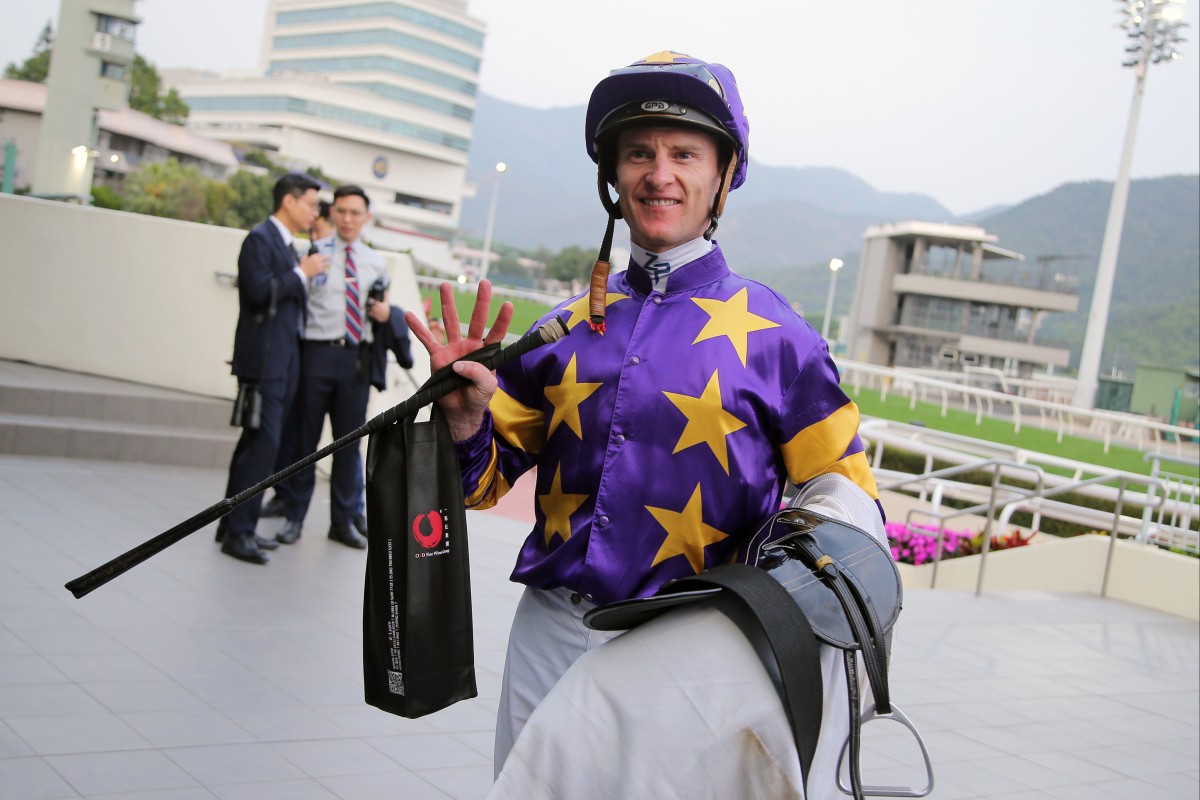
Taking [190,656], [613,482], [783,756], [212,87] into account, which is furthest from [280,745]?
[212,87]

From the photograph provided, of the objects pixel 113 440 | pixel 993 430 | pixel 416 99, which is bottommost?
pixel 113 440

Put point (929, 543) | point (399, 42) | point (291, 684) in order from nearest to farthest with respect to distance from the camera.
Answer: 1. point (291, 684)
2. point (929, 543)
3. point (399, 42)

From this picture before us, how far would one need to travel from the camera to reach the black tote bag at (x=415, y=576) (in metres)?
2.29

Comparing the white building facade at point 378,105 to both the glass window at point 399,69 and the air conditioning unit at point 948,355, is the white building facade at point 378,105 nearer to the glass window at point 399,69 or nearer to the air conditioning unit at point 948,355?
the glass window at point 399,69

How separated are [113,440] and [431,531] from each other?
7238 millimetres

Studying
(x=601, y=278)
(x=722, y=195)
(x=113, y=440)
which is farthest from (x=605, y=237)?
(x=113, y=440)

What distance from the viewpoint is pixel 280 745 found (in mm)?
4266

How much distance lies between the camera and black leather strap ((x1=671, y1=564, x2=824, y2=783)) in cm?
177

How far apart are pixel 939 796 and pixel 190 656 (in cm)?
307

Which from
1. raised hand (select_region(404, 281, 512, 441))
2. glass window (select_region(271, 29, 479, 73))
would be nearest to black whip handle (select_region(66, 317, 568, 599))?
raised hand (select_region(404, 281, 512, 441))

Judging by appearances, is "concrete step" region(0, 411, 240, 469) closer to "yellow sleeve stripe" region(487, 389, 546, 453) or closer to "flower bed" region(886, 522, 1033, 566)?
"flower bed" region(886, 522, 1033, 566)

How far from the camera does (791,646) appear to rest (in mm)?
1782

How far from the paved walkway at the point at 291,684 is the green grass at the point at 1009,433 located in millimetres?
15067

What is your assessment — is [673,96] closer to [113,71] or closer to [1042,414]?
[1042,414]
